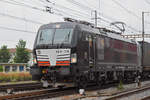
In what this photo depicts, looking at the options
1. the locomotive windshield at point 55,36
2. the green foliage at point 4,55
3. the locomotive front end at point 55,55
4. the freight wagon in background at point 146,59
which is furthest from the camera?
the green foliage at point 4,55

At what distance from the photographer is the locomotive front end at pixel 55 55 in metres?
12.7

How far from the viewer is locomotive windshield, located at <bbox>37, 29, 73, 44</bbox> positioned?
43.1ft

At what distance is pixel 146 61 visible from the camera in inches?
993

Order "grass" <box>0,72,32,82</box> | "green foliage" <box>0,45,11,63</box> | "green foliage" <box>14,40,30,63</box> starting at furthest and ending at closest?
"green foliage" <box>0,45,11,63</box>
"green foliage" <box>14,40,30,63</box>
"grass" <box>0,72,32,82</box>

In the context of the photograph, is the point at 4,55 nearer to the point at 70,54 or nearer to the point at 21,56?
the point at 21,56

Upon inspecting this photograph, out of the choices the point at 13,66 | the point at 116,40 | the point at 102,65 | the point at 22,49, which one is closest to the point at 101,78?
the point at 102,65

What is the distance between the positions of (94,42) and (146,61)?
12151mm

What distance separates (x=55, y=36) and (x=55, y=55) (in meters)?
1.08

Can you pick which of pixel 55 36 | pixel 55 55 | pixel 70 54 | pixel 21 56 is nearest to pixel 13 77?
pixel 55 36

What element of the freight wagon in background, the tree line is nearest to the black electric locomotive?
the freight wagon in background

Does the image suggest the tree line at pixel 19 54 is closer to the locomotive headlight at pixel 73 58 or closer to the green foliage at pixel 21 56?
the green foliage at pixel 21 56

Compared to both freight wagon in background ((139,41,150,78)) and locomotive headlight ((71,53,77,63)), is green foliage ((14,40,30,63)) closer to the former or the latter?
freight wagon in background ((139,41,150,78))

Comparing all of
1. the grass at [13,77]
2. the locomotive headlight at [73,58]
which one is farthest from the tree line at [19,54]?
the locomotive headlight at [73,58]

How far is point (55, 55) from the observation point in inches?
510
